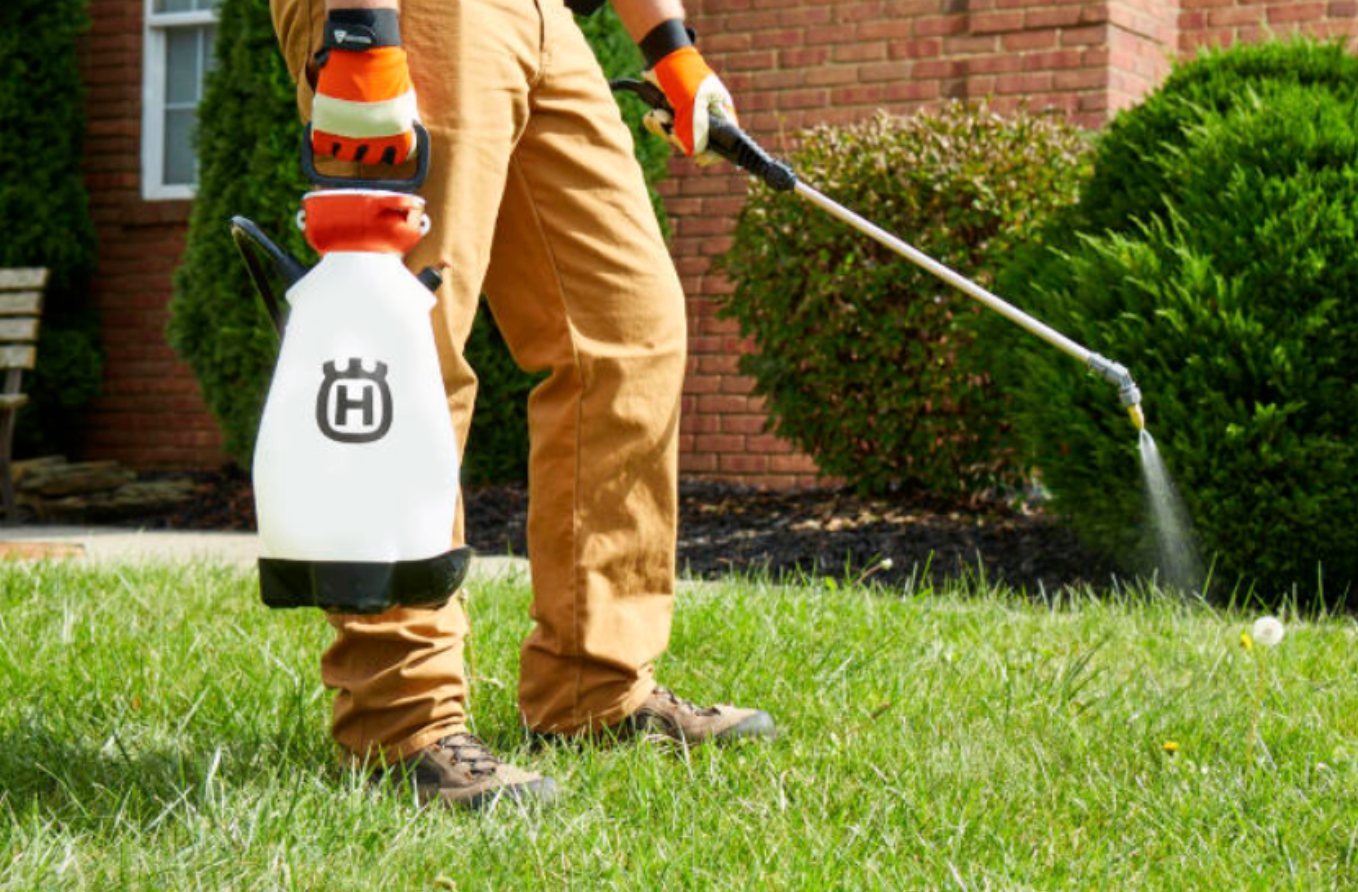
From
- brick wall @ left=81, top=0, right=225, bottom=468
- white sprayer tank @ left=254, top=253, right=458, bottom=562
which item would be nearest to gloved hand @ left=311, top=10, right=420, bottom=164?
white sprayer tank @ left=254, top=253, right=458, bottom=562

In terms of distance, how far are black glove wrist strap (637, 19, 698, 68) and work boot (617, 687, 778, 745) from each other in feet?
3.57

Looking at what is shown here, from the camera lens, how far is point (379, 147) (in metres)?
2.24

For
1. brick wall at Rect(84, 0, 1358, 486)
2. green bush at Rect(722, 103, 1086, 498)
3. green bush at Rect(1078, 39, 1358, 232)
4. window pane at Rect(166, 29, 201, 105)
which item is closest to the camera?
green bush at Rect(1078, 39, 1358, 232)

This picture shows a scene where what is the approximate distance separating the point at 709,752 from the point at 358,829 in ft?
2.21

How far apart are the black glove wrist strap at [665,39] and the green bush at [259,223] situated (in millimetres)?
4350

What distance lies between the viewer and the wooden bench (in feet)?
26.9

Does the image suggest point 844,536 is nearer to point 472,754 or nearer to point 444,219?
point 472,754

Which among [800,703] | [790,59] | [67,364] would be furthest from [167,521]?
[800,703]

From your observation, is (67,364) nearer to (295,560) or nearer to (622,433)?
(622,433)

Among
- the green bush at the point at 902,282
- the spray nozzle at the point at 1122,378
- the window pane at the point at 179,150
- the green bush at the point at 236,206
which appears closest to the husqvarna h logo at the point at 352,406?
the spray nozzle at the point at 1122,378

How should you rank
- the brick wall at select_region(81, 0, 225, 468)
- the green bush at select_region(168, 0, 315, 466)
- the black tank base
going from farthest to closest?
the brick wall at select_region(81, 0, 225, 468)
the green bush at select_region(168, 0, 315, 466)
the black tank base

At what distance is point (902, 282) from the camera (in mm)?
6629

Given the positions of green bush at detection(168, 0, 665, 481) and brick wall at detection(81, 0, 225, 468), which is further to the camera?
brick wall at detection(81, 0, 225, 468)

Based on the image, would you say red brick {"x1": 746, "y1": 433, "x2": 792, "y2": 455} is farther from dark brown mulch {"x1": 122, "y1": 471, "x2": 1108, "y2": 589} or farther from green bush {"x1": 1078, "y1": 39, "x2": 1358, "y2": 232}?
green bush {"x1": 1078, "y1": 39, "x2": 1358, "y2": 232}
